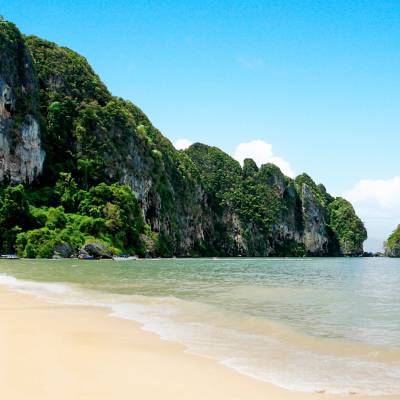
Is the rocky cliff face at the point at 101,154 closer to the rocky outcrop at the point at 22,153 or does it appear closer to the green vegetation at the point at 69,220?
the rocky outcrop at the point at 22,153

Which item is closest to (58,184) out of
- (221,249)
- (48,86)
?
(48,86)

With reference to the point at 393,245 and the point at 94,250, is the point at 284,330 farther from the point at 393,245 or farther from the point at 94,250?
the point at 393,245

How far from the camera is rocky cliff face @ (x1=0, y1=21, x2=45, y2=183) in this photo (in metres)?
85.1

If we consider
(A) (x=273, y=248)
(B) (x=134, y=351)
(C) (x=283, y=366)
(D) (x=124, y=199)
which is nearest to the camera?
(C) (x=283, y=366)

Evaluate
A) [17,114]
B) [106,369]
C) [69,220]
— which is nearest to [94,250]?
[69,220]

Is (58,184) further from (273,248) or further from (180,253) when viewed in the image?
(273,248)

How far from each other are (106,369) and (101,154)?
3907 inches

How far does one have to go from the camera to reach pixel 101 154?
10388 cm

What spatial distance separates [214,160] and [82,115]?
77941 mm

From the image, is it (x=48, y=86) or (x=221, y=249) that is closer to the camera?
(x=48, y=86)

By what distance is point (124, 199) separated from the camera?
9312 centimetres

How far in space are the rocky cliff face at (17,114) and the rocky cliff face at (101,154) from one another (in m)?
0.18

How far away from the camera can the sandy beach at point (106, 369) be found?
6047mm

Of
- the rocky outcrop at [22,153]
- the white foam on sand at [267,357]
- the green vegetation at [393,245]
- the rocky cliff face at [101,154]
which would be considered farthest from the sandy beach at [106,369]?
the green vegetation at [393,245]
